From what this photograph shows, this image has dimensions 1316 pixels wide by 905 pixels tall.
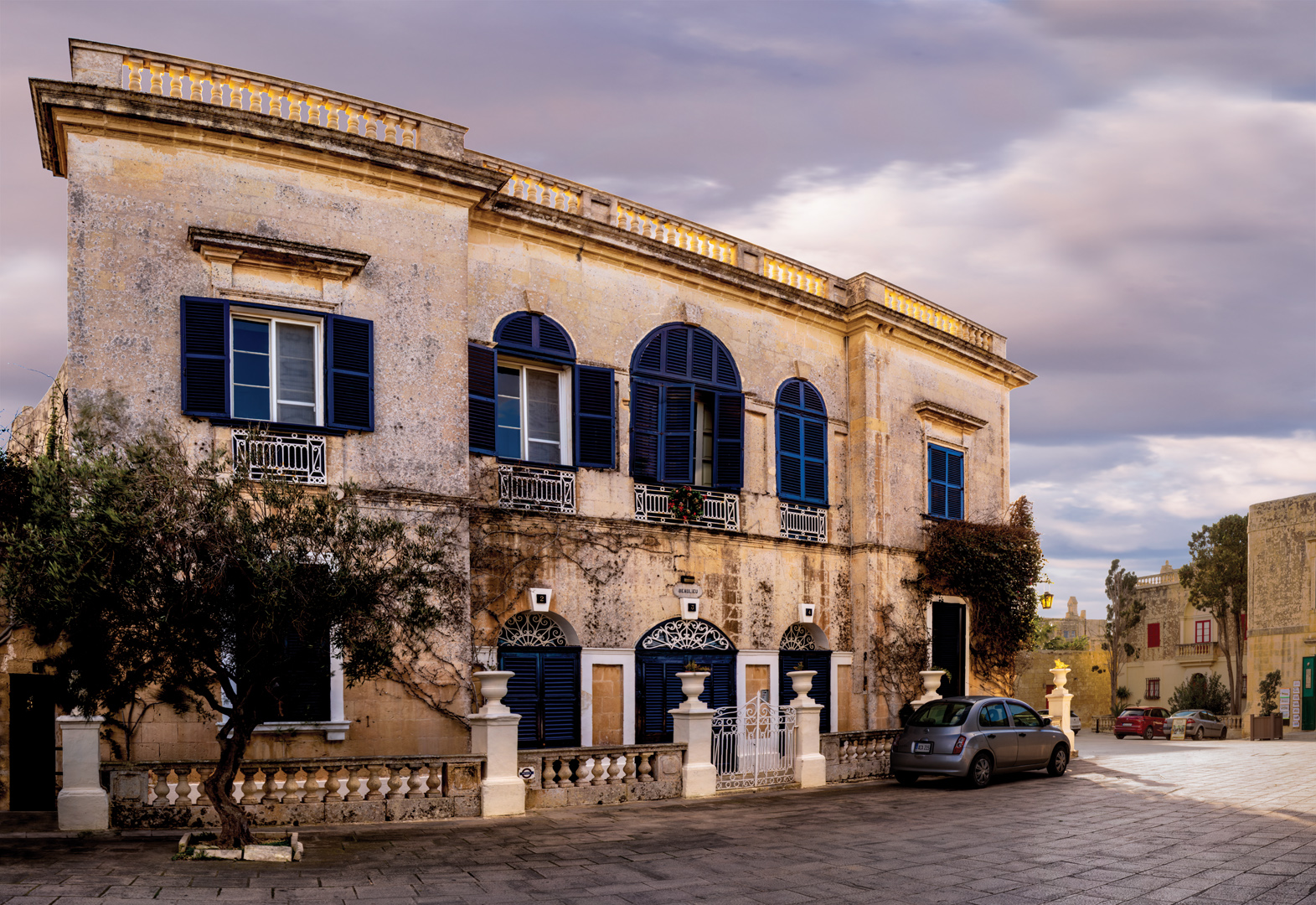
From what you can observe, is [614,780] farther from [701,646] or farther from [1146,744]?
[1146,744]

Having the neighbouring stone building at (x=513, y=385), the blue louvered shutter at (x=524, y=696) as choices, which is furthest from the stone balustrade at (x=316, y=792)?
the blue louvered shutter at (x=524, y=696)

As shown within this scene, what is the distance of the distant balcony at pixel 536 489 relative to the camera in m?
16.2

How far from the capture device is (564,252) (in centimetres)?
1750

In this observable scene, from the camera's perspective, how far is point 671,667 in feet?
59.3

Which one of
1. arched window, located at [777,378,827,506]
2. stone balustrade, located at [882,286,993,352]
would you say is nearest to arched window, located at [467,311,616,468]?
arched window, located at [777,378,827,506]

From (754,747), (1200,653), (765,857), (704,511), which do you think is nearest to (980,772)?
(754,747)

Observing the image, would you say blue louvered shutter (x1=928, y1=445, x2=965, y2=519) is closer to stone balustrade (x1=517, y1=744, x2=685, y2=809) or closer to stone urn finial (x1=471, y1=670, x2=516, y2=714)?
stone balustrade (x1=517, y1=744, x2=685, y2=809)

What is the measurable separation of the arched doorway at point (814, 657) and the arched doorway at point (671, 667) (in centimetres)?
161

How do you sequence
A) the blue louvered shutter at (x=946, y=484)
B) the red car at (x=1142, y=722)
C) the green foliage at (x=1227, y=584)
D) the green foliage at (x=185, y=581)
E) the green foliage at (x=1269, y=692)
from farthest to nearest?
1. the green foliage at (x=1227, y=584)
2. the red car at (x=1142, y=722)
3. the green foliage at (x=1269, y=692)
4. the blue louvered shutter at (x=946, y=484)
5. the green foliage at (x=185, y=581)

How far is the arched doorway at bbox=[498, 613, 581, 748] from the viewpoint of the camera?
16266 mm

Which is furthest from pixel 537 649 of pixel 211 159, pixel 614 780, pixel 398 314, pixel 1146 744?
pixel 1146 744

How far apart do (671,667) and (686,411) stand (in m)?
4.43

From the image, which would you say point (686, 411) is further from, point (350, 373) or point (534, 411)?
point (350, 373)

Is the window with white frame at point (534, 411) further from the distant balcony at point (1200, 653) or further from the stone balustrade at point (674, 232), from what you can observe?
the distant balcony at point (1200, 653)
